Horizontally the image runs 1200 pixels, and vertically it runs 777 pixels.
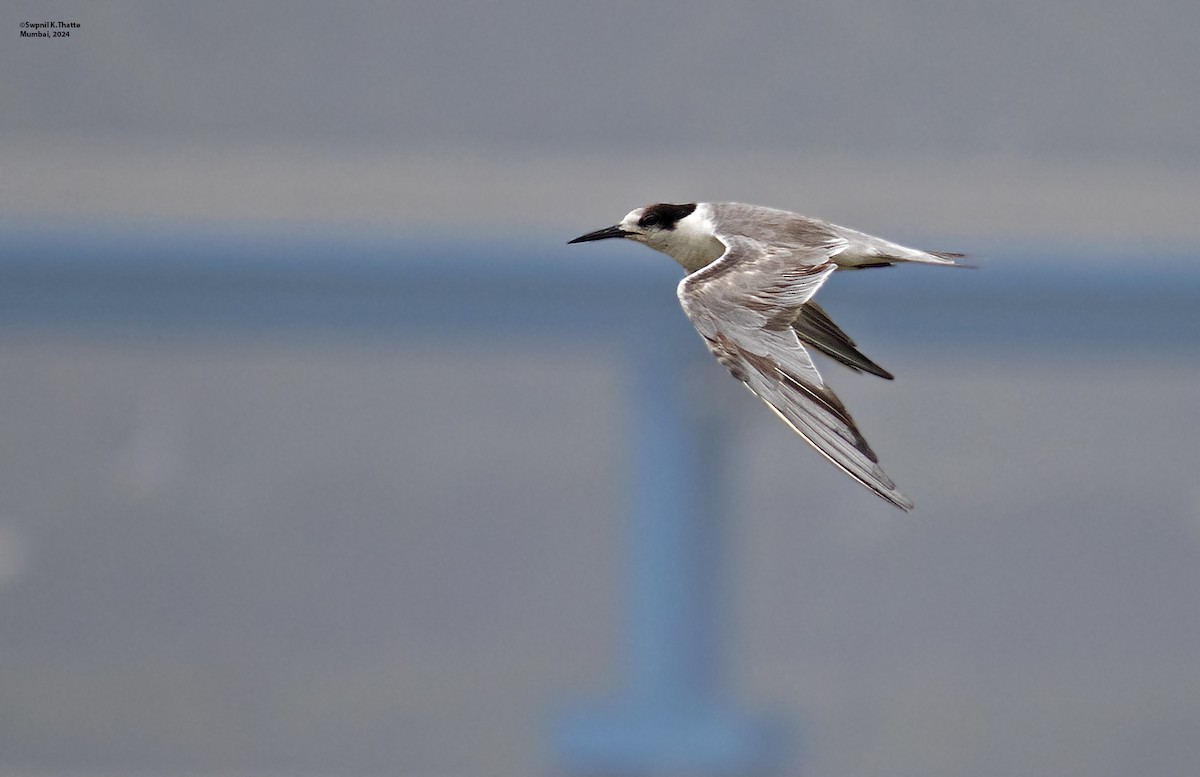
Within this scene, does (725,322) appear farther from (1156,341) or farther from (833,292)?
(1156,341)

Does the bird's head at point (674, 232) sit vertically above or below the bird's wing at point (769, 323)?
above

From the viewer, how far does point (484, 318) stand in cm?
178

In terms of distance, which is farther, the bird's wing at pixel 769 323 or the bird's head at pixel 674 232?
the bird's head at pixel 674 232

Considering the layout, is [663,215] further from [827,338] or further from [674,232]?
[827,338]

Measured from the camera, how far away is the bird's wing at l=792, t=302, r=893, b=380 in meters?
0.57

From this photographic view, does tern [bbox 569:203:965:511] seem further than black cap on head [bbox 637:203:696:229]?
No

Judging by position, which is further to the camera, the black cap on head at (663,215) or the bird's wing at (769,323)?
the black cap on head at (663,215)

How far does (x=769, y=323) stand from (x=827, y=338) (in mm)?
22

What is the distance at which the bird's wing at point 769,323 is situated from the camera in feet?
1.81

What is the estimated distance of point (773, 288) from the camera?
2.06 ft

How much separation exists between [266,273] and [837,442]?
4.06ft

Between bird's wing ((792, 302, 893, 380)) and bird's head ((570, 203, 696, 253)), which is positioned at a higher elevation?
bird's head ((570, 203, 696, 253))

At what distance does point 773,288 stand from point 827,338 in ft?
0.10

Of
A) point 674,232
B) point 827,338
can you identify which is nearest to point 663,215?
point 674,232
